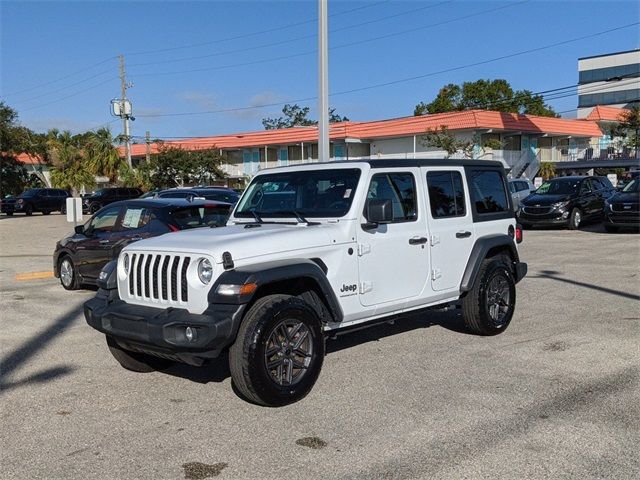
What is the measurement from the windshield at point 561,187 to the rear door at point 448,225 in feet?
51.2

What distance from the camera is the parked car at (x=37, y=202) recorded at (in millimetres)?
41531

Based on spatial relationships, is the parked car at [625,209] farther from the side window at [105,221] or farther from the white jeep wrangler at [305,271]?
the side window at [105,221]

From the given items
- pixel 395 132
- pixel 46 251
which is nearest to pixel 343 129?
pixel 395 132

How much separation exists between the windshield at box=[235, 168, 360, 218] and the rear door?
3.43 feet

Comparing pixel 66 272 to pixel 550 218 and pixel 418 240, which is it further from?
pixel 550 218

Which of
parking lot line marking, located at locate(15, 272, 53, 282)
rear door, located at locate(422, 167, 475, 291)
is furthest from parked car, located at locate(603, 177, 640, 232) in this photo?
parking lot line marking, located at locate(15, 272, 53, 282)

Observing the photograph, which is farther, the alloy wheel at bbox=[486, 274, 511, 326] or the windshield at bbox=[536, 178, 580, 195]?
the windshield at bbox=[536, 178, 580, 195]

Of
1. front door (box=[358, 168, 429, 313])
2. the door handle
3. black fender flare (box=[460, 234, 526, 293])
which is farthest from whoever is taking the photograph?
black fender flare (box=[460, 234, 526, 293])

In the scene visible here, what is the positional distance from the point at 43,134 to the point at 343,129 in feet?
107

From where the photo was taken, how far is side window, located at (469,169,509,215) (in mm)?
7383

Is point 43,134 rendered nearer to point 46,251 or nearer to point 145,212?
point 46,251

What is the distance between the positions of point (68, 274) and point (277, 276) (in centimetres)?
739

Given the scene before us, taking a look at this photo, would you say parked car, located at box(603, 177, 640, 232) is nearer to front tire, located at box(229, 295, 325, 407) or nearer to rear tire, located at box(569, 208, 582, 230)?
rear tire, located at box(569, 208, 582, 230)

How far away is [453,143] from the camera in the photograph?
4175 cm
